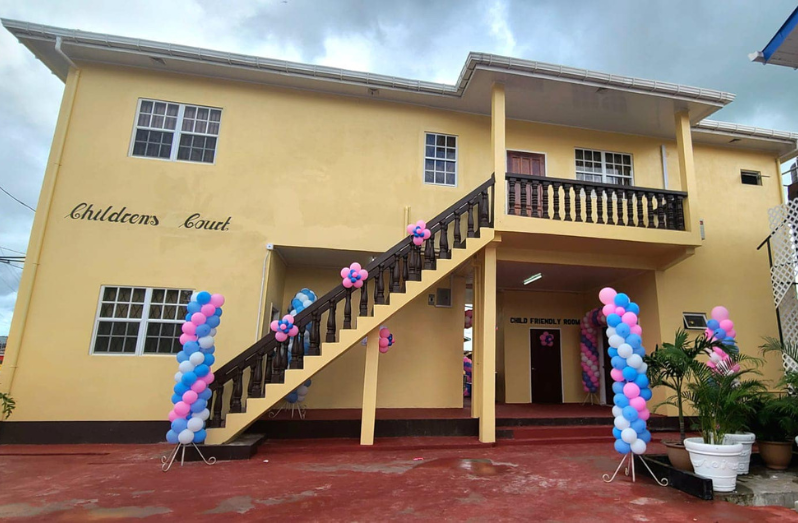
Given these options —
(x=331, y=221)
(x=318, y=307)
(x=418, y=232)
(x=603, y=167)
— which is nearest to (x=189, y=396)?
(x=318, y=307)

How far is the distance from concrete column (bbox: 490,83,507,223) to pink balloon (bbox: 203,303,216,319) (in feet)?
15.6

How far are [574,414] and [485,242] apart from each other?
407 centimetres

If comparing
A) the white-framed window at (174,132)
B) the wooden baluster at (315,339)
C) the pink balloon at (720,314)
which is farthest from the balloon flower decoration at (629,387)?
the white-framed window at (174,132)

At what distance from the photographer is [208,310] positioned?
21.2 ft

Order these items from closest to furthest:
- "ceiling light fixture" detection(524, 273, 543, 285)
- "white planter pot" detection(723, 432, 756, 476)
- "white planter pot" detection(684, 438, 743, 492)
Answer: "white planter pot" detection(684, 438, 743, 492)
"white planter pot" detection(723, 432, 756, 476)
"ceiling light fixture" detection(524, 273, 543, 285)

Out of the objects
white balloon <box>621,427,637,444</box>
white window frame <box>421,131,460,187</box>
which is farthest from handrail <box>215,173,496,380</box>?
white balloon <box>621,427,637,444</box>

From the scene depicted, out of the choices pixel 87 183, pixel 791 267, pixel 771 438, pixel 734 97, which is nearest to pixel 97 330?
pixel 87 183

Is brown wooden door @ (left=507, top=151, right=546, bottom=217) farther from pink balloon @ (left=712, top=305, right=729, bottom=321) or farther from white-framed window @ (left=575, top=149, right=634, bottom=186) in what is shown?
pink balloon @ (left=712, top=305, right=729, bottom=321)

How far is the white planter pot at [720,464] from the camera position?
196 inches

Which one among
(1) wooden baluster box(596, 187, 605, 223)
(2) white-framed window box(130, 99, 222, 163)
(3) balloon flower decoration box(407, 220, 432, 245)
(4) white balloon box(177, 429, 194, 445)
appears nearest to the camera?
(4) white balloon box(177, 429, 194, 445)

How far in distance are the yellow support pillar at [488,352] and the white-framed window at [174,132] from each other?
5555 mm

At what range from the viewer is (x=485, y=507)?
471 cm

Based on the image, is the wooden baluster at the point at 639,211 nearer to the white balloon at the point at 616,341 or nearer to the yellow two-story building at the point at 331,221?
the yellow two-story building at the point at 331,221

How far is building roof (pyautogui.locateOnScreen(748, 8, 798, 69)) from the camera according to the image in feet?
18.1
